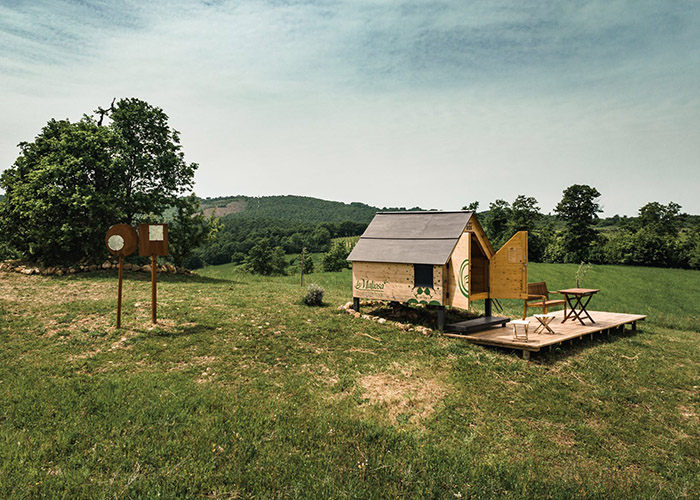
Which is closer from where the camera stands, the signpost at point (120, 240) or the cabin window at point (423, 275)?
the signpost at point (120, 240)

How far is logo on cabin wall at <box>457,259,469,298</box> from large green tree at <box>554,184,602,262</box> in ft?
175

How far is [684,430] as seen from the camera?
23.7 feet

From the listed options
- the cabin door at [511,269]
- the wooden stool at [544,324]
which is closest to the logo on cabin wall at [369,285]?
the cabin door at [511,269]

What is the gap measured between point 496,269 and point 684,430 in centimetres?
640

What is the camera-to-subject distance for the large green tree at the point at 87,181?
19000mm

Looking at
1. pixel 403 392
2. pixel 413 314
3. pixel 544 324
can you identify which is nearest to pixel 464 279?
pixel 413 314

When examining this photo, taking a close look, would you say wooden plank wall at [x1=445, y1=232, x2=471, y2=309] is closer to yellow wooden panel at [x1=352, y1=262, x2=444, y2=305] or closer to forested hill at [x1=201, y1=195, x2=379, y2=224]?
yellow wooden panel at [x1=352, y1=262, x2=444, y2=305]

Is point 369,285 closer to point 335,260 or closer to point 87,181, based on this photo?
point 87,181

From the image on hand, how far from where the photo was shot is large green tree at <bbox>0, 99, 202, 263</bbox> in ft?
62.3

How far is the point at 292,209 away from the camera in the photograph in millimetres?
131875

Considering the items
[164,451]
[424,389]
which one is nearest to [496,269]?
[424,389]

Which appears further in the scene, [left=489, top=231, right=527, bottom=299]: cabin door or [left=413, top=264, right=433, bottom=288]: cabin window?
[left=489, top=231, right=527, bottom=299]: cabin door

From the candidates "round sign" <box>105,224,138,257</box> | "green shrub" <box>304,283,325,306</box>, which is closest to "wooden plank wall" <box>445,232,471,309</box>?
"green shrub" <box>304,283,325,306</box>

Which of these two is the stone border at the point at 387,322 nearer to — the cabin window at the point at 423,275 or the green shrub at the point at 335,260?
the cabin window at the point at 423,275
